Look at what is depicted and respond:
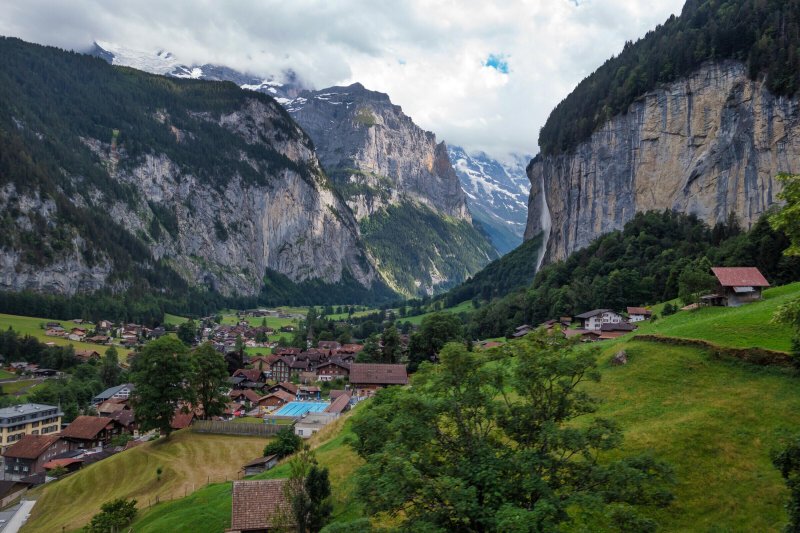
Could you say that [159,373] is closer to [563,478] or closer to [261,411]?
[261,411]

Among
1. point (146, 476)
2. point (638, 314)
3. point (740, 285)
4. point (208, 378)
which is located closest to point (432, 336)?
point (638, 314)

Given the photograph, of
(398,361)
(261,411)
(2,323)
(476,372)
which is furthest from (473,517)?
(2,323)

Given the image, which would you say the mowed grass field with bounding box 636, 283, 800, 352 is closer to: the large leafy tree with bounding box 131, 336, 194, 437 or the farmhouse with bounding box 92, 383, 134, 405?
the large leafy tree with bounding box 131, 336, 194, 437

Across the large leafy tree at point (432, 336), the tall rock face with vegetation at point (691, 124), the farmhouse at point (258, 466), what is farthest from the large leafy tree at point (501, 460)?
the tall rock face with vegetation at point (691, 124)

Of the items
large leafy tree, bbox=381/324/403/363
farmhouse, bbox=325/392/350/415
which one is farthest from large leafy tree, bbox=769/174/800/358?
large leafy tree, bbox=381/324/403/363

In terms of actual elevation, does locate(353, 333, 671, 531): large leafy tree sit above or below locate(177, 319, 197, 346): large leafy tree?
above

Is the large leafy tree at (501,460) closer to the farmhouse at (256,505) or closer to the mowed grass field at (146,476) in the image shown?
the farmhouse at (256,505)

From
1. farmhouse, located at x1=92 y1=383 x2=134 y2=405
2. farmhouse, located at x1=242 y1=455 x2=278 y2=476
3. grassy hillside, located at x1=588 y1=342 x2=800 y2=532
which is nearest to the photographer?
grassy hillside, located at x1=588 y1=342 x2=800 y2=532
